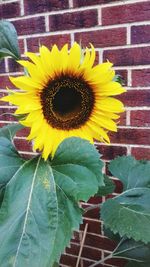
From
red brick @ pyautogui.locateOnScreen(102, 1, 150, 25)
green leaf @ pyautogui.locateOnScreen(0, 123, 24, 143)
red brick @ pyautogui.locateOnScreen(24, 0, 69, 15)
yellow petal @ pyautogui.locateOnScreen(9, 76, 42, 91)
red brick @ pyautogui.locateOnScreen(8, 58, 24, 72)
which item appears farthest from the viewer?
red brick @ pyautogui.locateOnScreen(8, 58, 24, 72)

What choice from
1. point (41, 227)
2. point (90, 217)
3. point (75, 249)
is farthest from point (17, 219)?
point (75, 249)

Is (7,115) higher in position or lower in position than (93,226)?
higher

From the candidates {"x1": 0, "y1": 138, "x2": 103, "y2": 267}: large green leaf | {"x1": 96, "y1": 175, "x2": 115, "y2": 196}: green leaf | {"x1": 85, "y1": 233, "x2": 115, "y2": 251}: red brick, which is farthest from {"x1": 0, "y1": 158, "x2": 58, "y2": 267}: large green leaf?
{"x1": 85, "y1": 233, "x2": 115, "y2": 251}: red brick

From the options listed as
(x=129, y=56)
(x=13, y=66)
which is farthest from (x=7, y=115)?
(x=129, y=56)

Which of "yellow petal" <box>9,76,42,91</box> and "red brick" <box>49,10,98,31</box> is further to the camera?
"red brick" <box>49,10,98,31</box>

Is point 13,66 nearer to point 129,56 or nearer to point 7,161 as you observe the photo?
point 129,56

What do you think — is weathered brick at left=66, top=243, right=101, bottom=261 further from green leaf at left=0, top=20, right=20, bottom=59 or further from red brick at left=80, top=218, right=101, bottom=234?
green leaf at left=0, top=20, right=20, bottom=59

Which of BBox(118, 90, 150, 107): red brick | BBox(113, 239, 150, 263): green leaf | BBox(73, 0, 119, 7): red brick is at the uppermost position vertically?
BBox(73, 0, 119, 7): red brick
